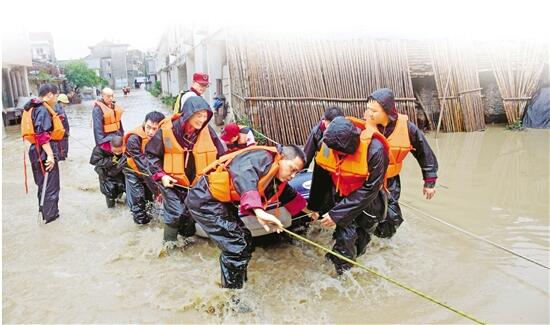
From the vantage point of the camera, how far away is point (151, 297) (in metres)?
3.75

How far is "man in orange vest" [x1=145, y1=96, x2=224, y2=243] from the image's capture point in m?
4.06

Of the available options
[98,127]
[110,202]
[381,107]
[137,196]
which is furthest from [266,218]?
[98,127]

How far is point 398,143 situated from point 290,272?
1.58 metres

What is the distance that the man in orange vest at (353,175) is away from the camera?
326cm

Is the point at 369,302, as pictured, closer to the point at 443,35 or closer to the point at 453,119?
the point at 453,119

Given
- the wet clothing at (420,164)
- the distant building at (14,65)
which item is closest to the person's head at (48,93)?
the wet clothing at (420,164)

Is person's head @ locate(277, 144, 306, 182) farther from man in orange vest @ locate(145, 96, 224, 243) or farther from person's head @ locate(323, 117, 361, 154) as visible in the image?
man in orange vest @ locate(145, 96, 224, 243)

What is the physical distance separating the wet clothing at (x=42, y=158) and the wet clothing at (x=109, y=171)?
1.97 ft

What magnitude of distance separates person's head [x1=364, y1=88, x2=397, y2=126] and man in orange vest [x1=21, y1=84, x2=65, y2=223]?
371 cm

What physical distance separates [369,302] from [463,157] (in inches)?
243

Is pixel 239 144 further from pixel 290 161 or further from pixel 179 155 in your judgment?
pixel 290 161

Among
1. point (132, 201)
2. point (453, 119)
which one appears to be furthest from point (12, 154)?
point (453, 119)

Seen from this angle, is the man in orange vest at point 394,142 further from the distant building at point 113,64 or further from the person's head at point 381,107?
→ the distant building at point 113,64

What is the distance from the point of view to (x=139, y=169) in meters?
4.73
